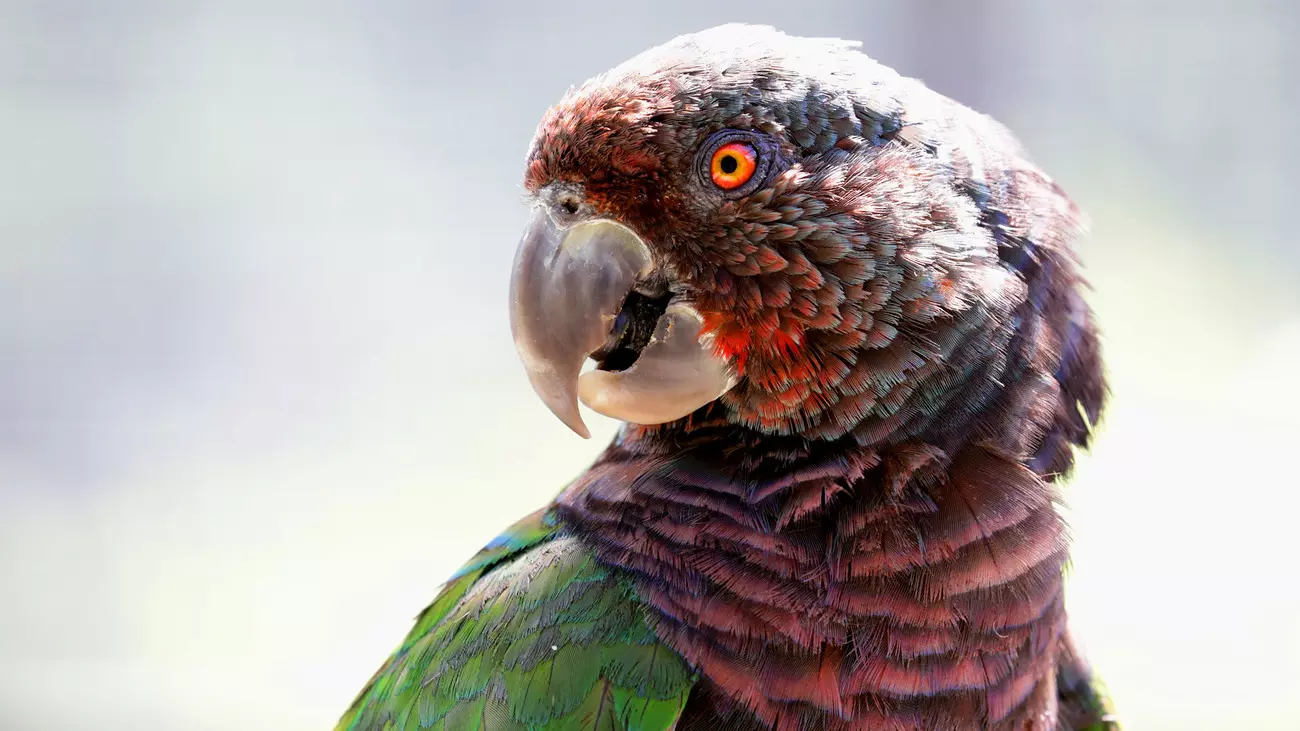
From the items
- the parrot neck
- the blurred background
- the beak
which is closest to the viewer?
the parrot neck

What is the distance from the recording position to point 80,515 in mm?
4645

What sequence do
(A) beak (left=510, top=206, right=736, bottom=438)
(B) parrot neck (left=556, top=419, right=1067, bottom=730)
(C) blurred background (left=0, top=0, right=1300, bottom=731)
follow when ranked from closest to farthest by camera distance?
(B) parrot neck (left=556, top=419, right=1067, bottom=730), (A) beak (left=510, top=206, right=736, bottom=438), (C) blurred background (left=0, top=0, right=1300, bottom=731)

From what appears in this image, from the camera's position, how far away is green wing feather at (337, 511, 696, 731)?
4.84 feet

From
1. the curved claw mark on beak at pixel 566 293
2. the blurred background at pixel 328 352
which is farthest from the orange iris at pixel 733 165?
the blurred background at pixel 328 352

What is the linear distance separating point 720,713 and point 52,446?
4325 millimetres

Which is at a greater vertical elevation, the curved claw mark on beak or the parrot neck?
the curved claw mark on beak

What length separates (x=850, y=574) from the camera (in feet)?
4.84

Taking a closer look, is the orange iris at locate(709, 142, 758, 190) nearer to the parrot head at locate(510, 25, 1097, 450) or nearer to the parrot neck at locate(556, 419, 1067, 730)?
the parrot head at locate(510, 25, 1097, 450)

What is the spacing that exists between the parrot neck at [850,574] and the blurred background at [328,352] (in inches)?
123

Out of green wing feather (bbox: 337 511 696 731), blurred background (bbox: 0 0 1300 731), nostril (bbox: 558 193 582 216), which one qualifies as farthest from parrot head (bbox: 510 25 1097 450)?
blurred background (bbox: 0 0 1300 731)

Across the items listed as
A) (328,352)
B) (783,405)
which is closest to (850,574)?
(783,405)

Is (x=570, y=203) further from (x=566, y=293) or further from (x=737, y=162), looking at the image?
(x=737, y=162)

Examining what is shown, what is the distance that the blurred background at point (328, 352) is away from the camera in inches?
174

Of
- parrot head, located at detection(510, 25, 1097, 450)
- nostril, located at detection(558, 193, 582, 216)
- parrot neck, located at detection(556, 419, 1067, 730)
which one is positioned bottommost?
parrot neck, located at detection(556, 419, 1067, 730)
